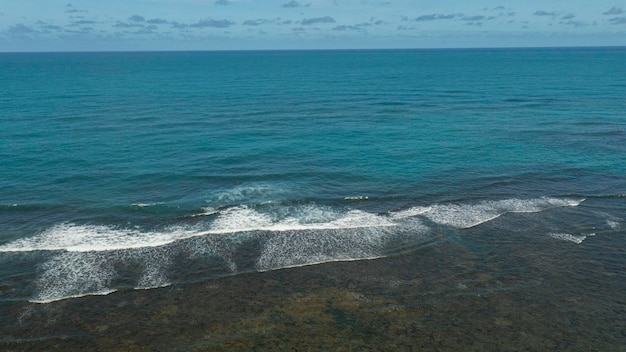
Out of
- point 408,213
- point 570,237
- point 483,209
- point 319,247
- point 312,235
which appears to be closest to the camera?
point 319,247

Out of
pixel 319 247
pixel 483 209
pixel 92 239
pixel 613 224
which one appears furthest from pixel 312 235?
pixel 613 224

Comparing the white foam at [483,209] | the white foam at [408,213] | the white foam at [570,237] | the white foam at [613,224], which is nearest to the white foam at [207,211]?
the white foam at [408,213]

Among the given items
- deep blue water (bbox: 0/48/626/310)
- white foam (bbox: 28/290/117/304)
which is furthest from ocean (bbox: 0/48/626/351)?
deep blue water (bbox: 0/48/626/310)

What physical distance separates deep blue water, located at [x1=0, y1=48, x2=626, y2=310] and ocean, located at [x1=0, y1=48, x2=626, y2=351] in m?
0.22

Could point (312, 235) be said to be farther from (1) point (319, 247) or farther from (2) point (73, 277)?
(2) point (73, 277)

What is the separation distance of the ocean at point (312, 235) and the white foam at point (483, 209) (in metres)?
0.21

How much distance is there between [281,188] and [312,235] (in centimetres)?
1131

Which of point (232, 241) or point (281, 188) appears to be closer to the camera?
point (232, 241)

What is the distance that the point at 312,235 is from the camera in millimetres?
38188

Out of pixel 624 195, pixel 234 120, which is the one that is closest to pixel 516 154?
pixel 624 195

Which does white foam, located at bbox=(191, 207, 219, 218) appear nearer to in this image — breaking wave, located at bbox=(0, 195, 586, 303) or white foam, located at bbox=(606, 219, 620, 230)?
breaking wave, located at bbox=(0, 195, 586, 303)

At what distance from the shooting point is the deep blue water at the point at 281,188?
3475 cm

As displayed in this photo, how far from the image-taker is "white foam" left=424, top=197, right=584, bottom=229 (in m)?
40.8

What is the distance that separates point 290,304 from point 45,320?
13795 mm
